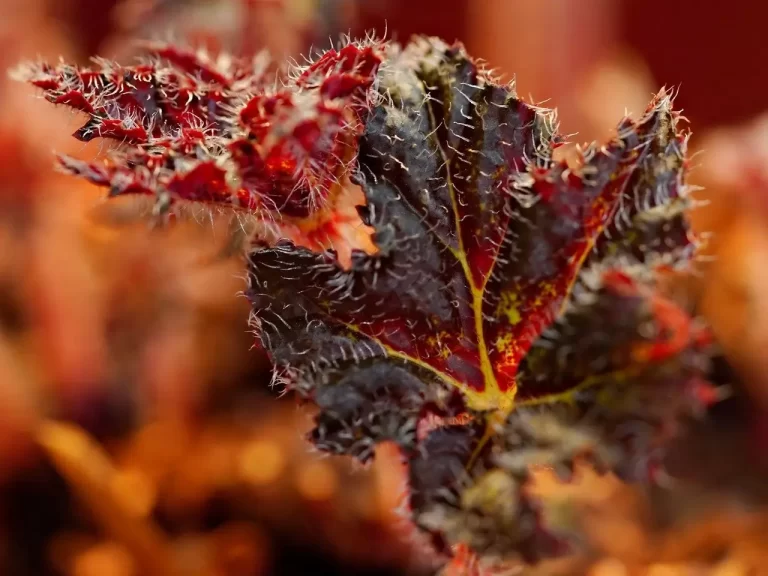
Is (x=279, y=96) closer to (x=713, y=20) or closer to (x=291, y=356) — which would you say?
(x=291, y=356)

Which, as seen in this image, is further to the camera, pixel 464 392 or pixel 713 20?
pixel 713 20

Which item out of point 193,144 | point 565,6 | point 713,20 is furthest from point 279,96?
point 713,20

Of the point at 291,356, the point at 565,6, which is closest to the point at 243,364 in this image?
the point at 291,356

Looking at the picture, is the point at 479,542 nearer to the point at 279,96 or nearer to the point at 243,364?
the point at 279,96

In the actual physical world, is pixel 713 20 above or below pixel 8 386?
above

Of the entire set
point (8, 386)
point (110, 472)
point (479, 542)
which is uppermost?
point (8, 386)

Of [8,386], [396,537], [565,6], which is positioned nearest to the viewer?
[396,537]

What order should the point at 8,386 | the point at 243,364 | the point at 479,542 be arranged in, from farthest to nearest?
the point at 243,364
the point at 8,386
the point at 479,542
